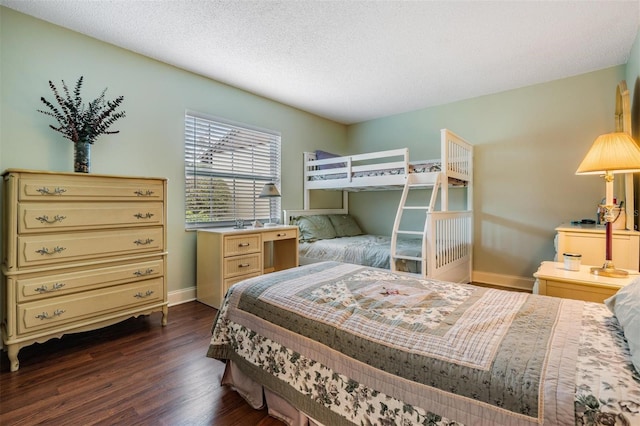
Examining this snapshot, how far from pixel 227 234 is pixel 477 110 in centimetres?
353

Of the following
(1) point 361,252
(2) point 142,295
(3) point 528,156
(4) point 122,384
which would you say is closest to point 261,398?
(4) point 122,384

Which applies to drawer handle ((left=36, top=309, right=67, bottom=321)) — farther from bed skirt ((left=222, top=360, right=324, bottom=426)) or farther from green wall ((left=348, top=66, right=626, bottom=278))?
green wall ((left=348, top=66, right=626, bottom=278))

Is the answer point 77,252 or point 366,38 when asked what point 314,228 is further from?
point 77,252

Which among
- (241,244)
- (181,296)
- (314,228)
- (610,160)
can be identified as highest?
(610,160)

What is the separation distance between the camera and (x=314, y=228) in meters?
4.08

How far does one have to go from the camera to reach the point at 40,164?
2268 mm

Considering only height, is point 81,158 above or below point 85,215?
above

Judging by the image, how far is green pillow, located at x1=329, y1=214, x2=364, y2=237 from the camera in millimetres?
4398

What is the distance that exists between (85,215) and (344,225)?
3.21 meters

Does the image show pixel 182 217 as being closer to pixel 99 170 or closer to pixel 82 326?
pixel 99 170

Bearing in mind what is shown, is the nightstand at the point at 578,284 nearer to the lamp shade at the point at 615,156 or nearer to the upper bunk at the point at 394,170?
the lamp shade at the point at 615,156

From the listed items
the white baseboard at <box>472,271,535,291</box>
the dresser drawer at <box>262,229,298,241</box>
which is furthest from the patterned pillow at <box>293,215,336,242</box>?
the white baseboard at <box>472,271,535,291</box>

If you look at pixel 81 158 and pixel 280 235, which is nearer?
pixel 81 158

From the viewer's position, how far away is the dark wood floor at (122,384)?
4.62ft
